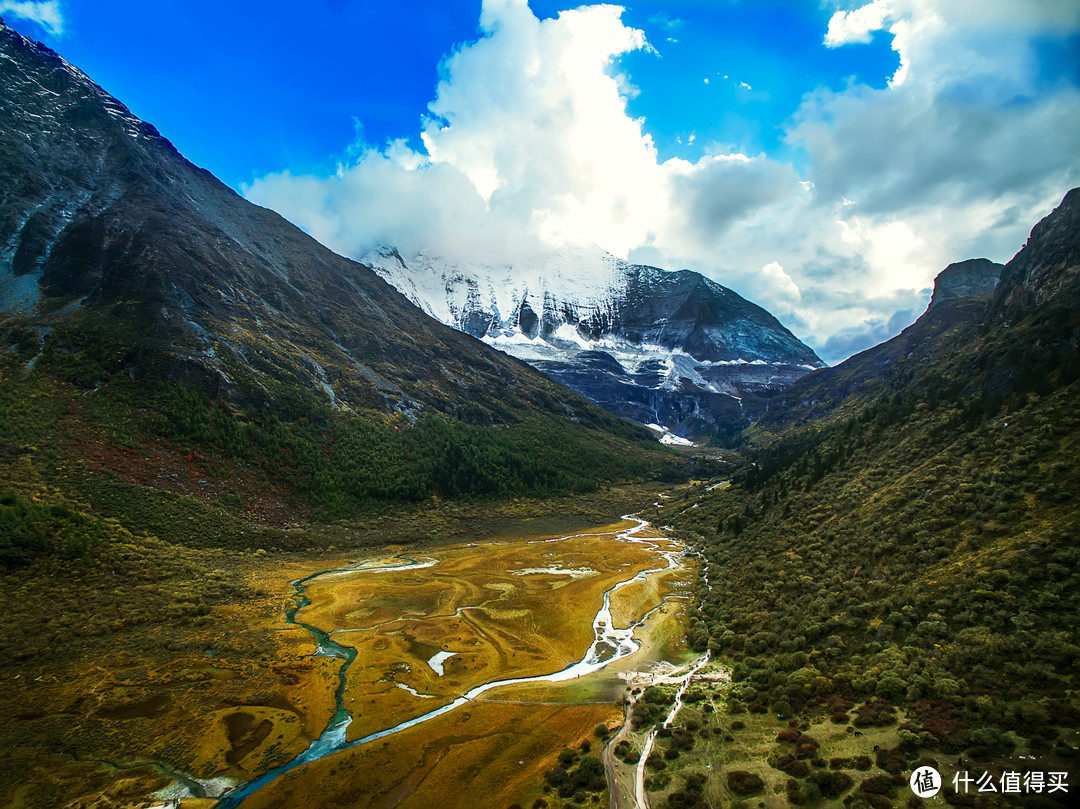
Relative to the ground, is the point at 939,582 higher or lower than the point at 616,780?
higher

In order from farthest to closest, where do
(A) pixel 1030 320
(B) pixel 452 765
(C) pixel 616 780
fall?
(A) pixel 1030 320 → (B) pixel 452 765 → (C) pixel 616 780

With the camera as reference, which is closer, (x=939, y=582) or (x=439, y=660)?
(x=939, y=582)

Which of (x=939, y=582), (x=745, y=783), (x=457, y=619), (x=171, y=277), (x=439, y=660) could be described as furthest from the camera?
(x=171, y=277)

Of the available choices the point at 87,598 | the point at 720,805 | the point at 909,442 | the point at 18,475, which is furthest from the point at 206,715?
the point at 909,442

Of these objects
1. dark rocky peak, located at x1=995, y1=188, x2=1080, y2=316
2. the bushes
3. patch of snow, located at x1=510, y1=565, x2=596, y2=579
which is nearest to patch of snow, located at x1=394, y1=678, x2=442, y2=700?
the bushes

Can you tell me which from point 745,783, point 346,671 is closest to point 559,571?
point 346,671

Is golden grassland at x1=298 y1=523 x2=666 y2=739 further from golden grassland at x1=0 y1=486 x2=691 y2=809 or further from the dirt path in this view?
the dirt path

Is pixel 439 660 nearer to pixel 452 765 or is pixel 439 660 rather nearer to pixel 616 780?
pixel 452 765
